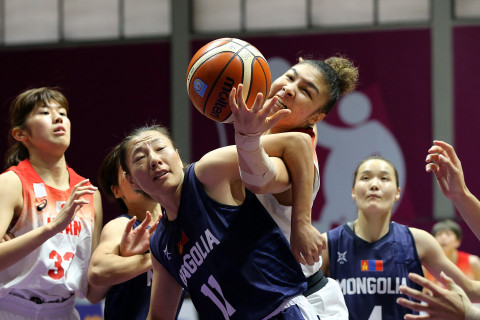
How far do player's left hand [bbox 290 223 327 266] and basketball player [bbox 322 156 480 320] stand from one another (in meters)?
1.87

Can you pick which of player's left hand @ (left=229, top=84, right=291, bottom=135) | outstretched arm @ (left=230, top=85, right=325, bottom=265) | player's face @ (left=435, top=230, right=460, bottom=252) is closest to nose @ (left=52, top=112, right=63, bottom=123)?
outstretched arm @ (left=230, top=85, right=325, bottom=265)

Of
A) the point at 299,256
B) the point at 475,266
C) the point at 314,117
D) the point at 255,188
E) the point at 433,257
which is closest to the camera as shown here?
the point at 255,188

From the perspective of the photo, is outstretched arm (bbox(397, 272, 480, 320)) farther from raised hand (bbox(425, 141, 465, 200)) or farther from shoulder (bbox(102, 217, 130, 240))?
shoulder (bbox(102, 217, 130, 240))

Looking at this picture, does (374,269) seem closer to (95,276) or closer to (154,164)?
(95,276)

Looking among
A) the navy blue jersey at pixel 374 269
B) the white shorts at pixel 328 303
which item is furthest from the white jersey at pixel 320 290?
the navy blue jersey at pixel 374 269

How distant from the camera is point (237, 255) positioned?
270 cm

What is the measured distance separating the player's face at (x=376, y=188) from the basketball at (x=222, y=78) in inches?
73.7

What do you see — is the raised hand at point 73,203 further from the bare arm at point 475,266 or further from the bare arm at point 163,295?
the bare arm at point 475,266

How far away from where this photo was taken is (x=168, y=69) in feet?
34.4

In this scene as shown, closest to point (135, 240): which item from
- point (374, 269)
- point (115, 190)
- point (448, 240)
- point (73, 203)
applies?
point (73, 203)

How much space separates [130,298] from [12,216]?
30.8 inches

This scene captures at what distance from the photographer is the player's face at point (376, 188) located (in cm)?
450

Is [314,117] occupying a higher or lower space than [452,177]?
higher

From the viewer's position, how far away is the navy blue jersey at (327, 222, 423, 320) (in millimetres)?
4391
